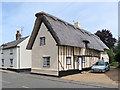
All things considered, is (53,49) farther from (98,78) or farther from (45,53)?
(98,78)

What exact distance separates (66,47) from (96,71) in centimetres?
585

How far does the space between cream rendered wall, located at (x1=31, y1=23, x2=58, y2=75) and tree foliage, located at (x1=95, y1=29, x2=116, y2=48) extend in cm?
3037

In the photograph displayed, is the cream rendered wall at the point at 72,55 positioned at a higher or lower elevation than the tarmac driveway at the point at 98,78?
higher

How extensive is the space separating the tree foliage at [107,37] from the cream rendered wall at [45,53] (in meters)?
30.4

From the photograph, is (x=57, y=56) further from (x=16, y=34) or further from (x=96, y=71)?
(x=16, y=34)

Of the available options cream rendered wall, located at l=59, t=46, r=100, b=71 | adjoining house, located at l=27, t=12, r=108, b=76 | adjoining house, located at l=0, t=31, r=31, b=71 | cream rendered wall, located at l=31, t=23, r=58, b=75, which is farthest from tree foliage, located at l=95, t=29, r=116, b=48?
cream rendered wall, located at l=31, t=23, r=58, b=75

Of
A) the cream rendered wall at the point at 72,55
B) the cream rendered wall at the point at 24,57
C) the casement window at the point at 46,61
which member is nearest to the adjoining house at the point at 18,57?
the cream rendered wall at the point at 24,57

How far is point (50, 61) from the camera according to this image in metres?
15.7

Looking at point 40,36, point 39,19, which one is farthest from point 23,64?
point 39,19

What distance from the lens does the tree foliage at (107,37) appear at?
42.5 metres

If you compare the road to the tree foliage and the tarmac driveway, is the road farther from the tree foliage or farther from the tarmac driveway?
the tree foliage

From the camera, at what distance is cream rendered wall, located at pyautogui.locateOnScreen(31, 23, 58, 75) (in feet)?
50.0

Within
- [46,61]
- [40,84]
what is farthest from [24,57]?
[40,84]

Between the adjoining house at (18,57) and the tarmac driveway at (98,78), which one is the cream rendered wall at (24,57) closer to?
the adjoining house at (18,57)
